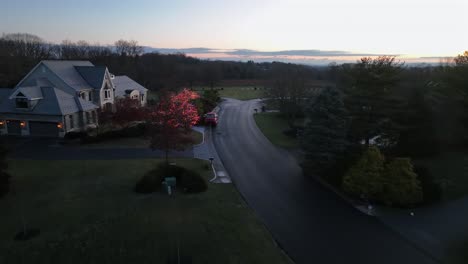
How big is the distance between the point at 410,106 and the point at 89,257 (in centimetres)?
2360

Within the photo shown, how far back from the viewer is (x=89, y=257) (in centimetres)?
1168

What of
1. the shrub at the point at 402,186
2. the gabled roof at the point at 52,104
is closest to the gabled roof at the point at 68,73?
the gabled roof at the point at 52,104

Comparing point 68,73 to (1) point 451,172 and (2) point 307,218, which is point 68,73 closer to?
(2) point 307,218

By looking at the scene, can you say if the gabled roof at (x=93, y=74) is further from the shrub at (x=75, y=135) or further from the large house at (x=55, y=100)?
the shrub at (x=75, y=135)

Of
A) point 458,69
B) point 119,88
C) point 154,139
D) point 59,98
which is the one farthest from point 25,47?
point 458,69

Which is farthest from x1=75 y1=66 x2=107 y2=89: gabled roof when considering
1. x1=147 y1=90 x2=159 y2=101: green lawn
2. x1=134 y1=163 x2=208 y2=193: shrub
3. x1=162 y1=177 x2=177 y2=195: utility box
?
x1=162 y1=177 x2=177 y2=195: utility box

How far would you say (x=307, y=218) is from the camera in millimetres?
15406

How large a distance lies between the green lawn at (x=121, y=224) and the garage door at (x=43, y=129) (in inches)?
459

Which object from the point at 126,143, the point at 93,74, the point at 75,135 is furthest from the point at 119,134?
the point at 93,74

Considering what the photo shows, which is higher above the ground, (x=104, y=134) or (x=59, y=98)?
(x=59, y=98)

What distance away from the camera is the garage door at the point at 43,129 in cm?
3084

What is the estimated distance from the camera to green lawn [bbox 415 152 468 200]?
18.2m

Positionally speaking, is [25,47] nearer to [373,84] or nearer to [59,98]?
[59,98]

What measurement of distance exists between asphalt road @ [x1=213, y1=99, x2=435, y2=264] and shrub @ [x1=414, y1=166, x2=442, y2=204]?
432cm
